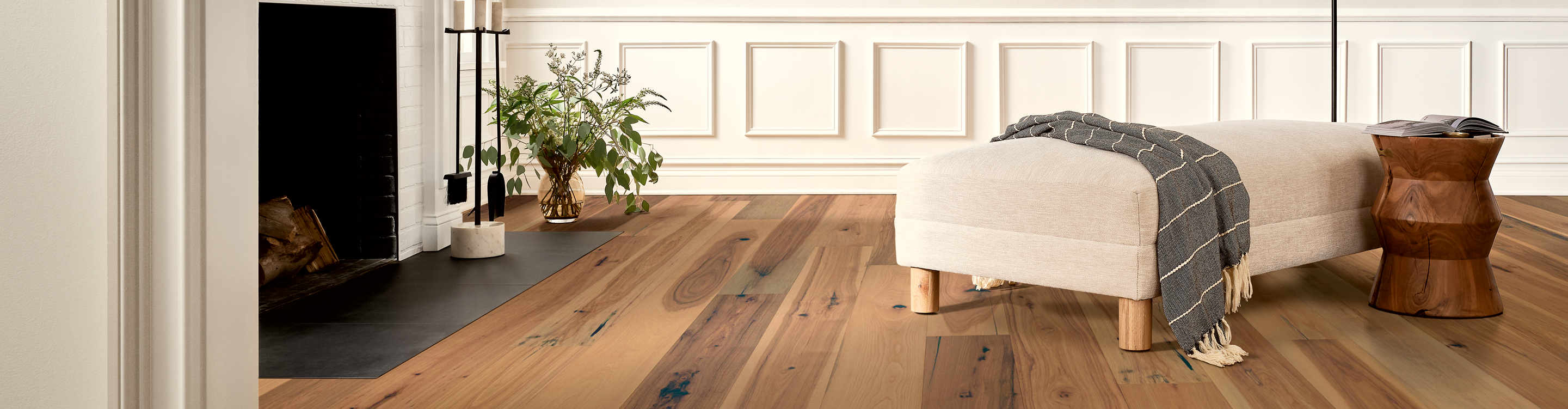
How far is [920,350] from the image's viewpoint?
1.81 metres

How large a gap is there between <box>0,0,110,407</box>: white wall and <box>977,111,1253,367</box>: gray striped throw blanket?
4.88 feet

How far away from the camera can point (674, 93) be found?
4.55m

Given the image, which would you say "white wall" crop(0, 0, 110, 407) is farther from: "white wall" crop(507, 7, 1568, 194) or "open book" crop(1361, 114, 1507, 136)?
"white wall" crop(507, 7, 1568, 194)

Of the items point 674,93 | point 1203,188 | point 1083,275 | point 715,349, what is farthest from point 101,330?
point 674,93

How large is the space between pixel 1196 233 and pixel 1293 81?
3119mm

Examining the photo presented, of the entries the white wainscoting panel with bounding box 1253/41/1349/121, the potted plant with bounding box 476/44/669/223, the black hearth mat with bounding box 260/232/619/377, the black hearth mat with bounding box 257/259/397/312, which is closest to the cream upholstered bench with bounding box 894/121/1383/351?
the black hearth mat with bounding box 260/232/619/377

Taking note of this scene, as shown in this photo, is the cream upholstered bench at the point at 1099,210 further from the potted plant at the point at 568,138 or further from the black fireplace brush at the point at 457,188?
the potted plant at the point at 568,138

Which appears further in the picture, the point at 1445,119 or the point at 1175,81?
the point at 1175,81

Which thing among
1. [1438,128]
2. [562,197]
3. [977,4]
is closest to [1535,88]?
[977,4]

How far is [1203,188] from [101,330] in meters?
1.61

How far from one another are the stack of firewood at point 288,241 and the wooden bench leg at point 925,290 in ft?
4.95

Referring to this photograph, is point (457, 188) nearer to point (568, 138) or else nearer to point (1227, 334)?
point (568, 138)

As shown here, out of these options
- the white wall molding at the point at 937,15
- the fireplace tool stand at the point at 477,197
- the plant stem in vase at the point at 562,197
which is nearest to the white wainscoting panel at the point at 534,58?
the white wall molding at the point at 937,15

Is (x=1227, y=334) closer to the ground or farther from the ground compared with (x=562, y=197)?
closer to the ground
